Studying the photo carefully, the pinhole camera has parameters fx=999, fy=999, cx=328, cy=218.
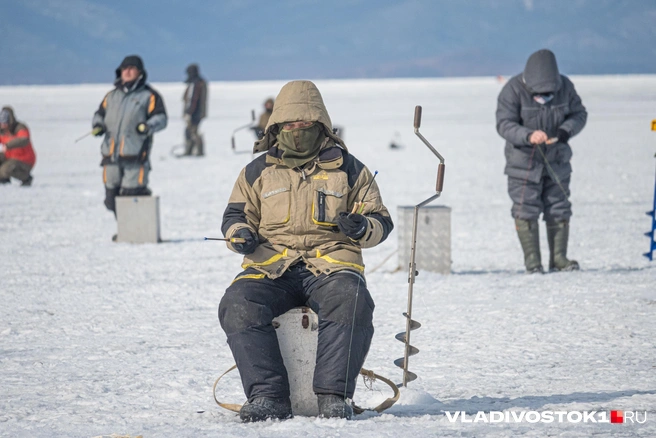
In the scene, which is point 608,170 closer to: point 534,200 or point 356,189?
point 534,200

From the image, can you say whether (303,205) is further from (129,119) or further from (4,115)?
(4,115)

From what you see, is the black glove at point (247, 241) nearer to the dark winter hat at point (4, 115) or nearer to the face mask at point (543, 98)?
the face mask at point (543, 98)

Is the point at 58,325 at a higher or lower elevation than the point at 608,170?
lower

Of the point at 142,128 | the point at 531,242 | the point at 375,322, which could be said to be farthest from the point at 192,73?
the point at 375,322

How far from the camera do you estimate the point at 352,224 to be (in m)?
3.93

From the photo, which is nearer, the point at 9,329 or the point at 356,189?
the point at 356,189

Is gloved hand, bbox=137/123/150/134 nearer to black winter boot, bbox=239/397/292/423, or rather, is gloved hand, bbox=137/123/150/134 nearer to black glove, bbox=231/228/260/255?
black glove, bbox=231/228/260/255

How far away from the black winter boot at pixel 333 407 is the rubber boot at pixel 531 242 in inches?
154

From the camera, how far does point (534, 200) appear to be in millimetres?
7359

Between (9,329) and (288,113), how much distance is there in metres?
2.59

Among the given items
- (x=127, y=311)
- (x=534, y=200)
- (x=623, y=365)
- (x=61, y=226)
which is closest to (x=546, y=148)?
(x=534, y=200)

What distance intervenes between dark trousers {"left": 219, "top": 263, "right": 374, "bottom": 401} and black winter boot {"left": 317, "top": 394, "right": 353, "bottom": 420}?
0.08 ft

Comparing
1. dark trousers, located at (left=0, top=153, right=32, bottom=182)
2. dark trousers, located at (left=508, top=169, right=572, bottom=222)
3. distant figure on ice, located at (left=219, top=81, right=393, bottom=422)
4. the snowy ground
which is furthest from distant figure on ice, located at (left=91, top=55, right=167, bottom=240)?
dark trousers, located at (left=0, top=153, right=32, bottom=182)

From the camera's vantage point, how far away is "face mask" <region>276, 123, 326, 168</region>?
4.16m
